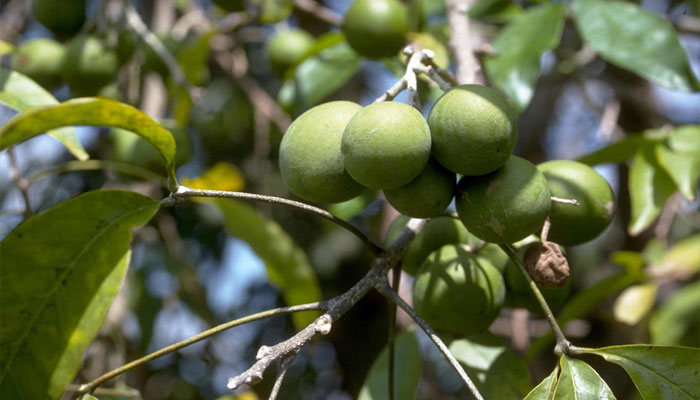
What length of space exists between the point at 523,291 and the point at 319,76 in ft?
3.69

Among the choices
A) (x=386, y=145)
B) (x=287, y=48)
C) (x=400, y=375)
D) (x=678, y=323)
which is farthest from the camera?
(x=287, y=48)

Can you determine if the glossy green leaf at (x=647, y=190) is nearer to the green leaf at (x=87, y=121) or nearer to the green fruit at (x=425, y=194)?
the green fruit at (x=425, y=194)

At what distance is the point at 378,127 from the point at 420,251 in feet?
1.29

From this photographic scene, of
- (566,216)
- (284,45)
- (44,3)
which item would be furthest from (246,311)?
(566,216)

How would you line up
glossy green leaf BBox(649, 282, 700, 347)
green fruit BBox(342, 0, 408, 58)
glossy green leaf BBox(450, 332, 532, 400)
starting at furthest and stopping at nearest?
glossy green leaf BBox(649, 282, 700, 347) → green fruit BBox(342, 0, 408, 58) → glossy green leaf BBox(450, 332, 532, 400)

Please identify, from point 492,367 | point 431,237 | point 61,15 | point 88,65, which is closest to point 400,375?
point 492,367

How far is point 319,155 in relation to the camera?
102 cm

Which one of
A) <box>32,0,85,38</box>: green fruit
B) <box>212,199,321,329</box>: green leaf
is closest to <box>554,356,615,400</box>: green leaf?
<box>212,199,321,329</box>: green leaf

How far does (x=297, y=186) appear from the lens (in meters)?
1.05

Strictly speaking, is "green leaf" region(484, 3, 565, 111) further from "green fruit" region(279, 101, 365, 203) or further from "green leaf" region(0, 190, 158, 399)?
"green leaf" region(0, 190, 158, 399)

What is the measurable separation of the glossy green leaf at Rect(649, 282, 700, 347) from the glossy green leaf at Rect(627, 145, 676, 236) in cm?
50

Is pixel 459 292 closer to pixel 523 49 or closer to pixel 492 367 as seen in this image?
pixel 492 367

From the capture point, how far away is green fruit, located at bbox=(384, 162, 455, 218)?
1.00 metres

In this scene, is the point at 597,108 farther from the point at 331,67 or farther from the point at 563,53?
the point at 331,67
